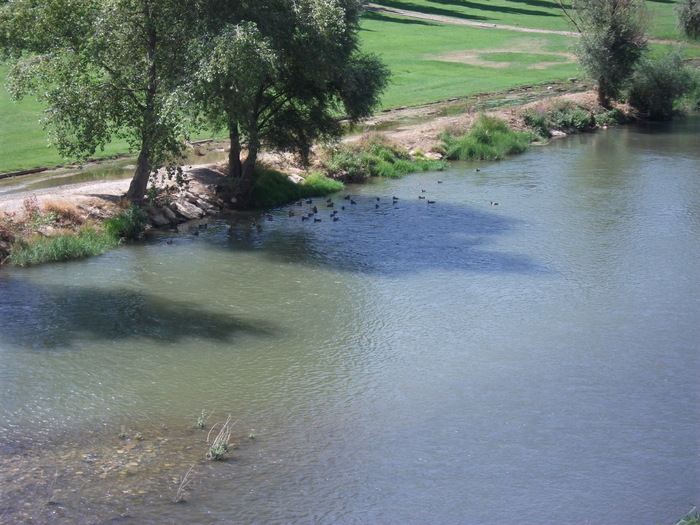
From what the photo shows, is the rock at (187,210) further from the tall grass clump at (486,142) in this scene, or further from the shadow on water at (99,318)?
the tall grass clump at (486,142)

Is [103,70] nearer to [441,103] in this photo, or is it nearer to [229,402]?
[229,402]

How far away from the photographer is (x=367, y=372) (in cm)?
1742

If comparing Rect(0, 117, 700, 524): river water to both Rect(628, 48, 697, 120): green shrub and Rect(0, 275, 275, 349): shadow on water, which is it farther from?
Rect(628, 48, 697, 120): green shrub

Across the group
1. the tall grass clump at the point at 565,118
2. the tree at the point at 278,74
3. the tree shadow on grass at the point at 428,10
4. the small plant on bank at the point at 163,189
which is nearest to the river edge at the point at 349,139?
the small plant on bank at the point at 163,189

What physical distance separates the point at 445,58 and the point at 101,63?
46430 mm

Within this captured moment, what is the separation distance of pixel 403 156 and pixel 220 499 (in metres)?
28.0

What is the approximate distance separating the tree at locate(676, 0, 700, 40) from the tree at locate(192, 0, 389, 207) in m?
35.4

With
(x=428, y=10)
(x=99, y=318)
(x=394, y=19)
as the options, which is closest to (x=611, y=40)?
(x=99, y=318)

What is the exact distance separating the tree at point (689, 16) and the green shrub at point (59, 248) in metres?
48.9

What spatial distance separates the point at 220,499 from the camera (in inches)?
493

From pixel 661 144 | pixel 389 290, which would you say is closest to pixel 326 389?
pixel 389 290

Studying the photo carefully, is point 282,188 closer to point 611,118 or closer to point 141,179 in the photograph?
point 141,179

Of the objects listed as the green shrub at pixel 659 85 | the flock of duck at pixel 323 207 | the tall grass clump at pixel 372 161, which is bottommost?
the flock of duck at pixel 323 207

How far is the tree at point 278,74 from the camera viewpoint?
24766 millimetres
